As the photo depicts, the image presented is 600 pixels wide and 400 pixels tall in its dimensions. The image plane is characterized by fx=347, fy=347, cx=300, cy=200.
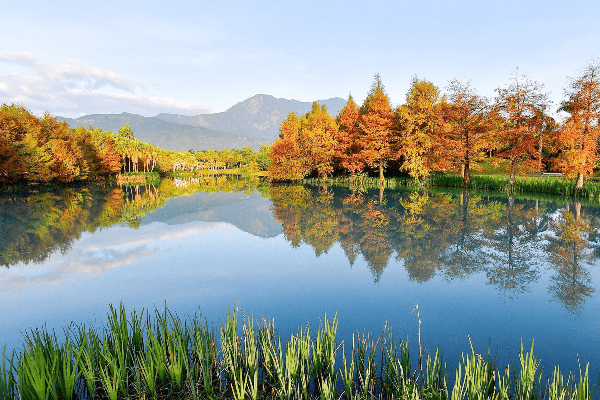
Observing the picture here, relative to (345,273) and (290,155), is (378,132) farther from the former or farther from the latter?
(345,273)

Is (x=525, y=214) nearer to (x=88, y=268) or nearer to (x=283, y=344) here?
(x=283, y=344)

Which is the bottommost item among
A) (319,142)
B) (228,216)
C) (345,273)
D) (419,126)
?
(345,273)

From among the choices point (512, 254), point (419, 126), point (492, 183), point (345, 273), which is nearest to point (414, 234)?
point (512, 254)

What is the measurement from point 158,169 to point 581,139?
9724 centimetres

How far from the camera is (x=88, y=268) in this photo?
9.76m

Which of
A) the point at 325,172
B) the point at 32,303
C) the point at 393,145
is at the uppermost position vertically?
the point at 393,145

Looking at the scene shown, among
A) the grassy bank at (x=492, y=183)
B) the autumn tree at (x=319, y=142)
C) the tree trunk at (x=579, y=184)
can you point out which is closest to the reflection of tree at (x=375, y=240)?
the tree trunk at (x=579, y=184)

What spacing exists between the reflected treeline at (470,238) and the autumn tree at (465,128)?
11238 mm

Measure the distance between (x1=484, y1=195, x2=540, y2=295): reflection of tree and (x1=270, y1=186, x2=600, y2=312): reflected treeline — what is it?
22 millimetres

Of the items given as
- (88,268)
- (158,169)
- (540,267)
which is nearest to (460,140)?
(540,267)

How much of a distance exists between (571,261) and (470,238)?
315 cm

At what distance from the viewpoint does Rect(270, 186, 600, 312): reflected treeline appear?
866 centimetres

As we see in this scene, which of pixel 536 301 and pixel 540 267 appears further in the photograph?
pixel 540 267

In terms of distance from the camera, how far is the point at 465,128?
103 feet
